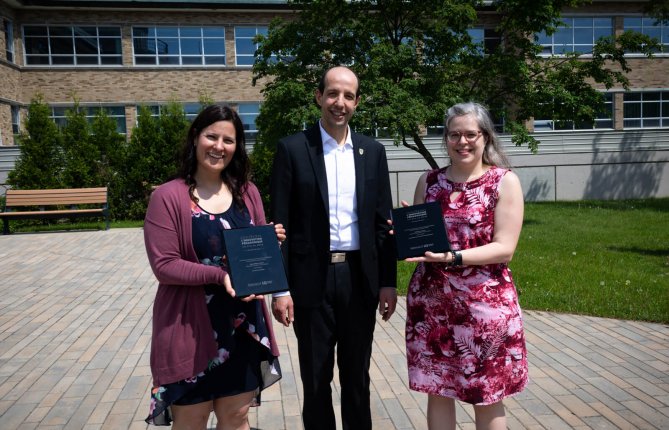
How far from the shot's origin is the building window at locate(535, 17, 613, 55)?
3066 centimetres

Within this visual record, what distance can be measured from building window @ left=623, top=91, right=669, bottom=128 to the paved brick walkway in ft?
93.6

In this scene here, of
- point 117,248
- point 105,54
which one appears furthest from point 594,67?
point 105,54

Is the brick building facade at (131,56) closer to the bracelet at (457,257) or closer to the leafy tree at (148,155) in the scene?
the leafy tree at (148,155)

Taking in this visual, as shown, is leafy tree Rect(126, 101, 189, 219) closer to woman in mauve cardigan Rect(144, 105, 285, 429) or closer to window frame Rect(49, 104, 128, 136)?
window frame Rect(49, 104, 128, 136)

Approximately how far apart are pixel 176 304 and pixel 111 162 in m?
17.9

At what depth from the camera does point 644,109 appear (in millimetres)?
31047

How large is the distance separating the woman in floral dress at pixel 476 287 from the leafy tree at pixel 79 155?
17723 millimetres

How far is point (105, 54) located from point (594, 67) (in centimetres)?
2182

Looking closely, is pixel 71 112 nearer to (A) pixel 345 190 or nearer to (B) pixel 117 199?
(B) pixel 117 199

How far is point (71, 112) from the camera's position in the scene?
19.3 meters

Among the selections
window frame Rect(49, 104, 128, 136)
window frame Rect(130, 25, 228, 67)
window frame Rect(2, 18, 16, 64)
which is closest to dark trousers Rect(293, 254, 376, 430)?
window frame Rect(49, 104, 128, 136)

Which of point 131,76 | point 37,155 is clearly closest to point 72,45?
point 131,76

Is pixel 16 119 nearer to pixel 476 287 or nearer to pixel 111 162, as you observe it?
pixel 111 162

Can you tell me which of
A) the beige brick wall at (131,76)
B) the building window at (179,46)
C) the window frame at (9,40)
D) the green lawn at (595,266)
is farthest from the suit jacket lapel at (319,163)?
the window frame at (9,40)
